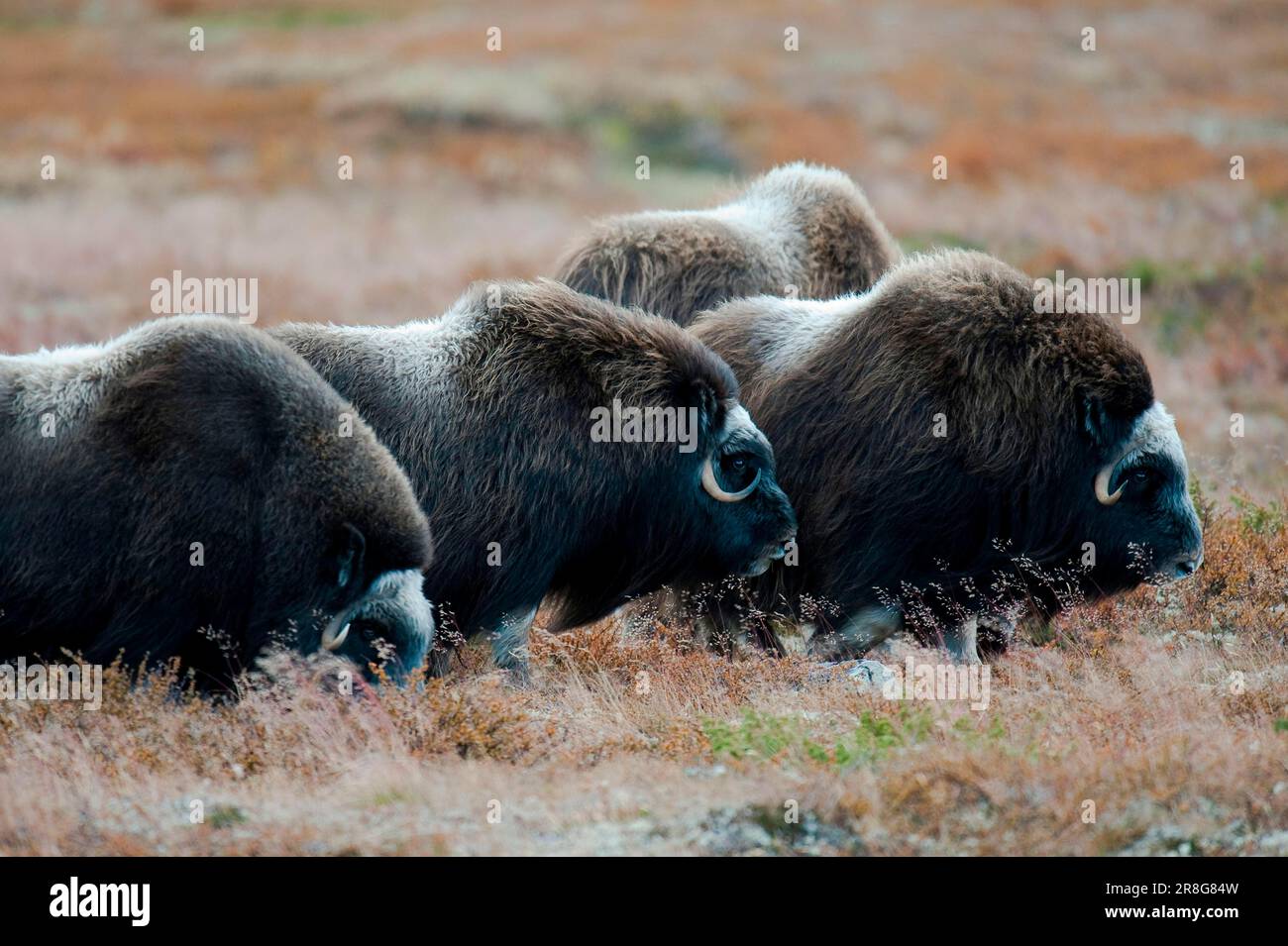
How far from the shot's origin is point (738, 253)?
768 cm

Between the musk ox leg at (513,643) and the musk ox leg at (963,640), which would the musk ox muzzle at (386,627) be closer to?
the musk ox leg at (513,643)

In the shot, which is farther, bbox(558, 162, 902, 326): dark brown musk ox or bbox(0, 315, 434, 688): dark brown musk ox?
bbox(558, 162, 902, 326): dark brown musk ox

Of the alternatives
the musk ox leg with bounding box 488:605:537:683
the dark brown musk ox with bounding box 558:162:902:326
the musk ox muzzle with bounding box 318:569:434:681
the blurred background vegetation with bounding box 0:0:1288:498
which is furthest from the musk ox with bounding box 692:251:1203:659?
the blurred background vegetation with bounding box 0:0:1288:498

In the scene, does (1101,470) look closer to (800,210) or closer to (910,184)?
(800,210)

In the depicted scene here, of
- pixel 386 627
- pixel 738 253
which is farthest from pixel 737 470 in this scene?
pixel 738 253

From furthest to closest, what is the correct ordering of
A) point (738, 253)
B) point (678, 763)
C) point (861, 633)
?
point (738, 253) → point (861, 633) → point (678, 763)

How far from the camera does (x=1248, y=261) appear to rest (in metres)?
14.2

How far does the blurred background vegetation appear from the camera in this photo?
14188 millimetres

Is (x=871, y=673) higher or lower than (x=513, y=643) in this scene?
lower

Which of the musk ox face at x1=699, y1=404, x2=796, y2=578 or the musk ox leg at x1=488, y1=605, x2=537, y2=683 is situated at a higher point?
the musk ox face at x1=699, y1=404, x2=796, y2=578

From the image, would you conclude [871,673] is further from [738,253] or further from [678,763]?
[738,253]

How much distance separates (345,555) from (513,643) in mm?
980

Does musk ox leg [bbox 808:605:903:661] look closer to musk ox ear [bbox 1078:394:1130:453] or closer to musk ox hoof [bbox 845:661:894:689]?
musk ox hoof [bbox 845:661:894:689]

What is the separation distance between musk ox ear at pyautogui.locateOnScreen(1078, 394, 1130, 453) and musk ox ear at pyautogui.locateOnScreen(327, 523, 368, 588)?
278 cm
